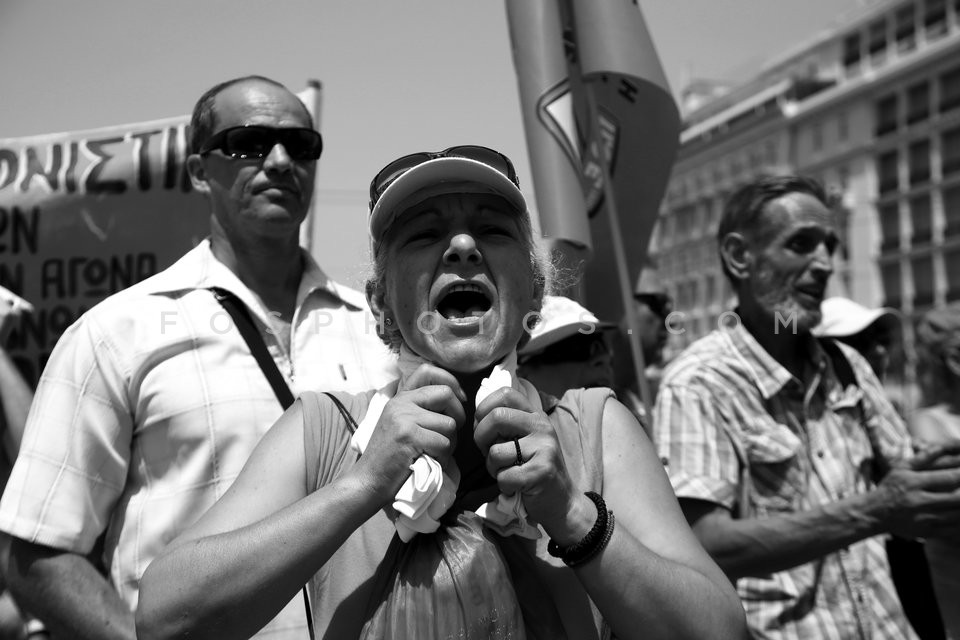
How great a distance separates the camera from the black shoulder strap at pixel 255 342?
2574 mm

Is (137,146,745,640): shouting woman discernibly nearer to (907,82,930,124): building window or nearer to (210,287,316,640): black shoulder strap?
(210,287,316,640): black shoulder strap

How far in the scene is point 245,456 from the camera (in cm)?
248

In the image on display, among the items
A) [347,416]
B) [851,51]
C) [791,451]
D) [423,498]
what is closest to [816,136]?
[851,51]

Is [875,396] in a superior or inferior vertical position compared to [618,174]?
inferior

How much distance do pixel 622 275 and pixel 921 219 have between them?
200 ft

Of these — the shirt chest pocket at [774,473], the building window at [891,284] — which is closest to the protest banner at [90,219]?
the shirt chest pocket at [774,473]

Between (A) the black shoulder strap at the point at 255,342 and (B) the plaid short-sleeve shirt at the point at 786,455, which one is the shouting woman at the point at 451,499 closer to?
(A) the black shoulder strap at the point at 255,342

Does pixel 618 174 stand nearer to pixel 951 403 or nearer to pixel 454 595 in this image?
pixel 951 403

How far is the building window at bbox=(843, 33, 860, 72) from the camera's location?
6325cm

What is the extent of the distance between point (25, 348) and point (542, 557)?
2891 mm

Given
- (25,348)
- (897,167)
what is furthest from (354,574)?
(897,167)

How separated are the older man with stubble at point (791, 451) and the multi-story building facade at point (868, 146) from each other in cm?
5211

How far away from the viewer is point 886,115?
6034 cm

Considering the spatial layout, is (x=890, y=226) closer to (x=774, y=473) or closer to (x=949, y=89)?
(x=949, y=89)
